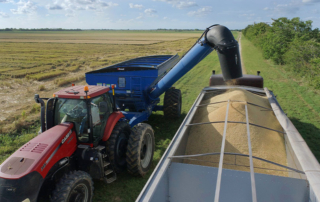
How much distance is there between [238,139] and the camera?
430 centimetres

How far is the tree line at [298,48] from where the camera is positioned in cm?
1296

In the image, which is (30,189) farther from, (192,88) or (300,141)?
(192,88)

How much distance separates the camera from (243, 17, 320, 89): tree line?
42.5 feet

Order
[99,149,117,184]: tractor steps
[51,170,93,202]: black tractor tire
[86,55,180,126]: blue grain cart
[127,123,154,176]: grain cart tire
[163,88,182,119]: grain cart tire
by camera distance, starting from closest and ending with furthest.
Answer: [51,170,93,202]: black tractor tire → [99,149,117,184]: tractor steps → [127,123,154,176]: grain cart tire → [86,55,180,126]: blue grain cart → [163,88,182,119]: grain cart tire

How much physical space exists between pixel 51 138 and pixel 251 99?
4845mm

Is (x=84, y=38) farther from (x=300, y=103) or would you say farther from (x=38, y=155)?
(x=38, y=155)

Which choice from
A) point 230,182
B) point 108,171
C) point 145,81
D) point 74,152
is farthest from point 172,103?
point 230,182

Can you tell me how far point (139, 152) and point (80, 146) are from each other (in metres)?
1.18

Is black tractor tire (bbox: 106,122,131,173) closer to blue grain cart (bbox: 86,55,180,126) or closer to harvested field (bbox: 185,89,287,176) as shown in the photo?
harvested field (bbox: 185,89,287,176)

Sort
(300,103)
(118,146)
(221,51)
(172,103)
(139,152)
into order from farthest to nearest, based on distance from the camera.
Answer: (300,103)
(172,103)
(221,51)
(118,146)
(139,152)

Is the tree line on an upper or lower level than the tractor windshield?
upper

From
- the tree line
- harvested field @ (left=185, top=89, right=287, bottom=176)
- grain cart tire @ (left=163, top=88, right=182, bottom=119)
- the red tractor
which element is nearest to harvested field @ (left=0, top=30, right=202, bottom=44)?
the tree line

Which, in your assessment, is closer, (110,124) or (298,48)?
→ (110,124)

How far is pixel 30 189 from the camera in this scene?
3.09 meters
